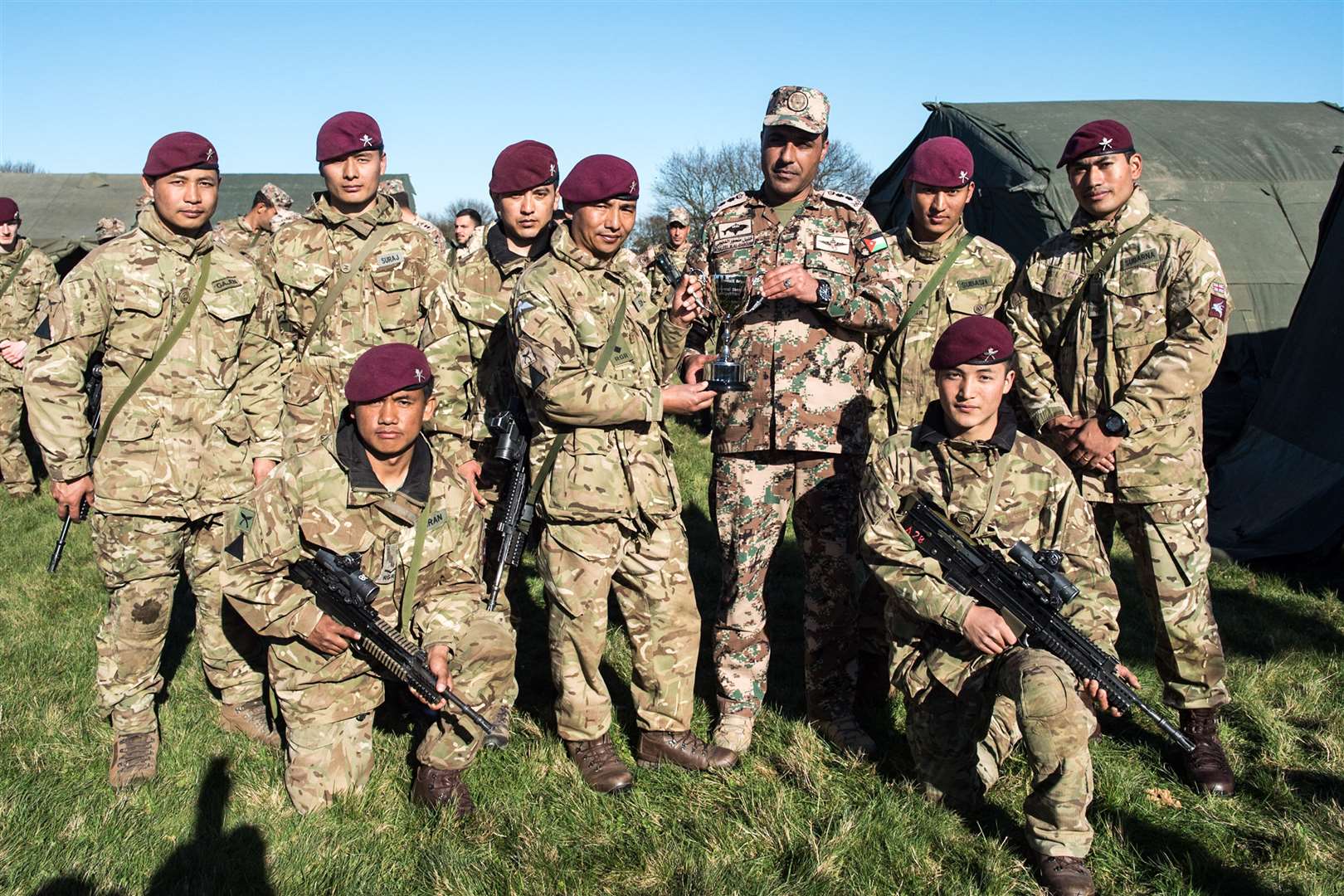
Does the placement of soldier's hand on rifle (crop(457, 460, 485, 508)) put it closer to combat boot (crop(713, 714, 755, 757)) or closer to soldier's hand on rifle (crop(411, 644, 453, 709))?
soldier's hand on rifle (crop(411, 644, 453, 709))

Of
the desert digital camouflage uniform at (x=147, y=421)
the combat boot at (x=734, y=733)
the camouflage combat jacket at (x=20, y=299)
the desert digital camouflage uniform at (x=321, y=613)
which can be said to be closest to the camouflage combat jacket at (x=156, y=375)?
the desert digital camouflage uniform at (x=147, y=421)

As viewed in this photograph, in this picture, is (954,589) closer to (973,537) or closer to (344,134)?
(973,537)

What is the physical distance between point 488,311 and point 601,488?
1.46 metres

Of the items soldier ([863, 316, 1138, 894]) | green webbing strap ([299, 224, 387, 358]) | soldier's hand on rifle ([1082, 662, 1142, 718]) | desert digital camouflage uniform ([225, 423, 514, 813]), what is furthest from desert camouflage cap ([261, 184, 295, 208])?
soldier's hand on rifle ([1082, 662, 1142, 718])

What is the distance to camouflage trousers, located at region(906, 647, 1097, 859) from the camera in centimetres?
366

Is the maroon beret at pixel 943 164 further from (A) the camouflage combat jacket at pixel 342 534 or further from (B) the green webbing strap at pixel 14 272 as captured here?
(B) the green webbing strap at pixel 14 272

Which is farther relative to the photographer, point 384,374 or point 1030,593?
point 384,374

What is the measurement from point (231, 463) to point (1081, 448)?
13.3ft

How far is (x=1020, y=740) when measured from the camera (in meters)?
4.36

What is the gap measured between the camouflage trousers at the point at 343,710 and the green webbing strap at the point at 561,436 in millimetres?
671

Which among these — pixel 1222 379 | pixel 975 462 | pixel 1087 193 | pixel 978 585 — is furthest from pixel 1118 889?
pixel 1222 379

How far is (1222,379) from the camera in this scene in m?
10.2

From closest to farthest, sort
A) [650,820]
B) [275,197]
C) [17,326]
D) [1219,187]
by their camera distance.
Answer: [650,820] → [17,326] → [1219,187] → [275,197]

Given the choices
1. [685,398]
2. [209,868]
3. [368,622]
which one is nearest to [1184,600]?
[685,398]
